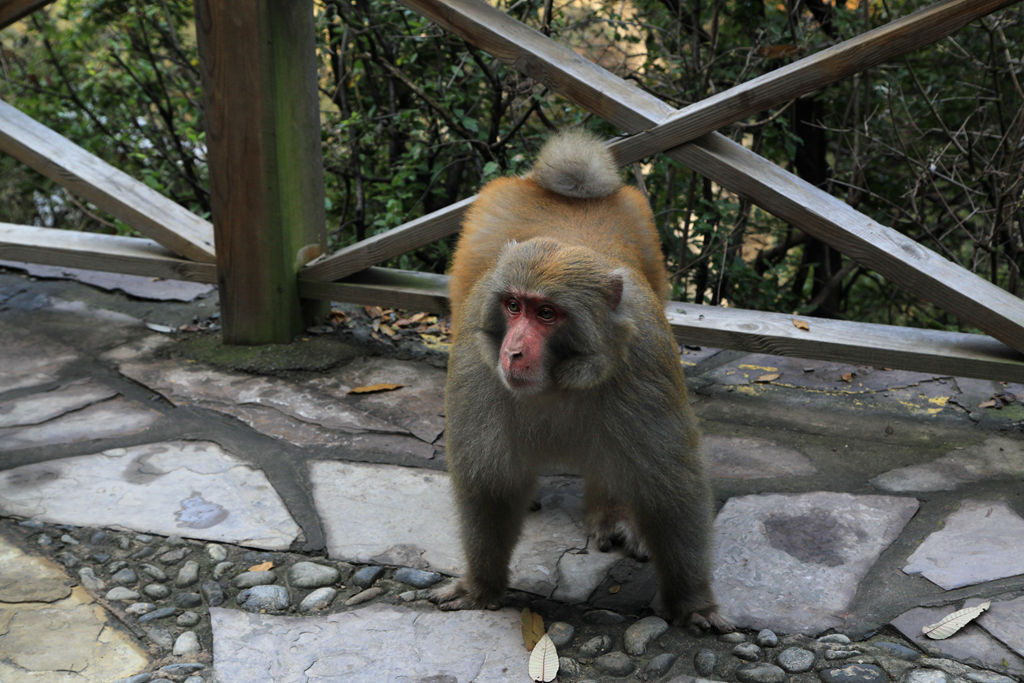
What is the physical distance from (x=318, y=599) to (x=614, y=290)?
1.29m

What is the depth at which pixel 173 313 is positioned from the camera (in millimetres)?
5242

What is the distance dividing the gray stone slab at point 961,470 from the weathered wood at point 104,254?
126 inches

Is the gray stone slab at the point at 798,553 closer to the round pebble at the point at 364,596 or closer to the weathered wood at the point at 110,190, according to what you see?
the round pebble at the point at 364,596

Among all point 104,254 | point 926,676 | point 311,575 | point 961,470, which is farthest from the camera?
point 104,254

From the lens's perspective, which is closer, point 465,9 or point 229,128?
point 465,9

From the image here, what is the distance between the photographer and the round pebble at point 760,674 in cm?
250

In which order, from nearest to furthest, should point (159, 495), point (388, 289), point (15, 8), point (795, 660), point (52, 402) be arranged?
point (795, 660) < point (159, 495) < point (52, 402) < point (15, 8) < point (388, 289)

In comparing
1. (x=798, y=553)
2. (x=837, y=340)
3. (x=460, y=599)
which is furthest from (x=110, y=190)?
(x=798, y=553)

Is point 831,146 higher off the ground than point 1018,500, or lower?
higher

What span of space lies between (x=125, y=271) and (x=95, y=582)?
2.34 meters

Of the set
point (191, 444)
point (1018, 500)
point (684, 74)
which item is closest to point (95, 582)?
point (191, 444)

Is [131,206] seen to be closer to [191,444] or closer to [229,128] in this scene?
[229,128]

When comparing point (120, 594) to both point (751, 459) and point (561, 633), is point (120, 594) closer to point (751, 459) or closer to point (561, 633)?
point (561, 633)

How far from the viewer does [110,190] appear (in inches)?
184
